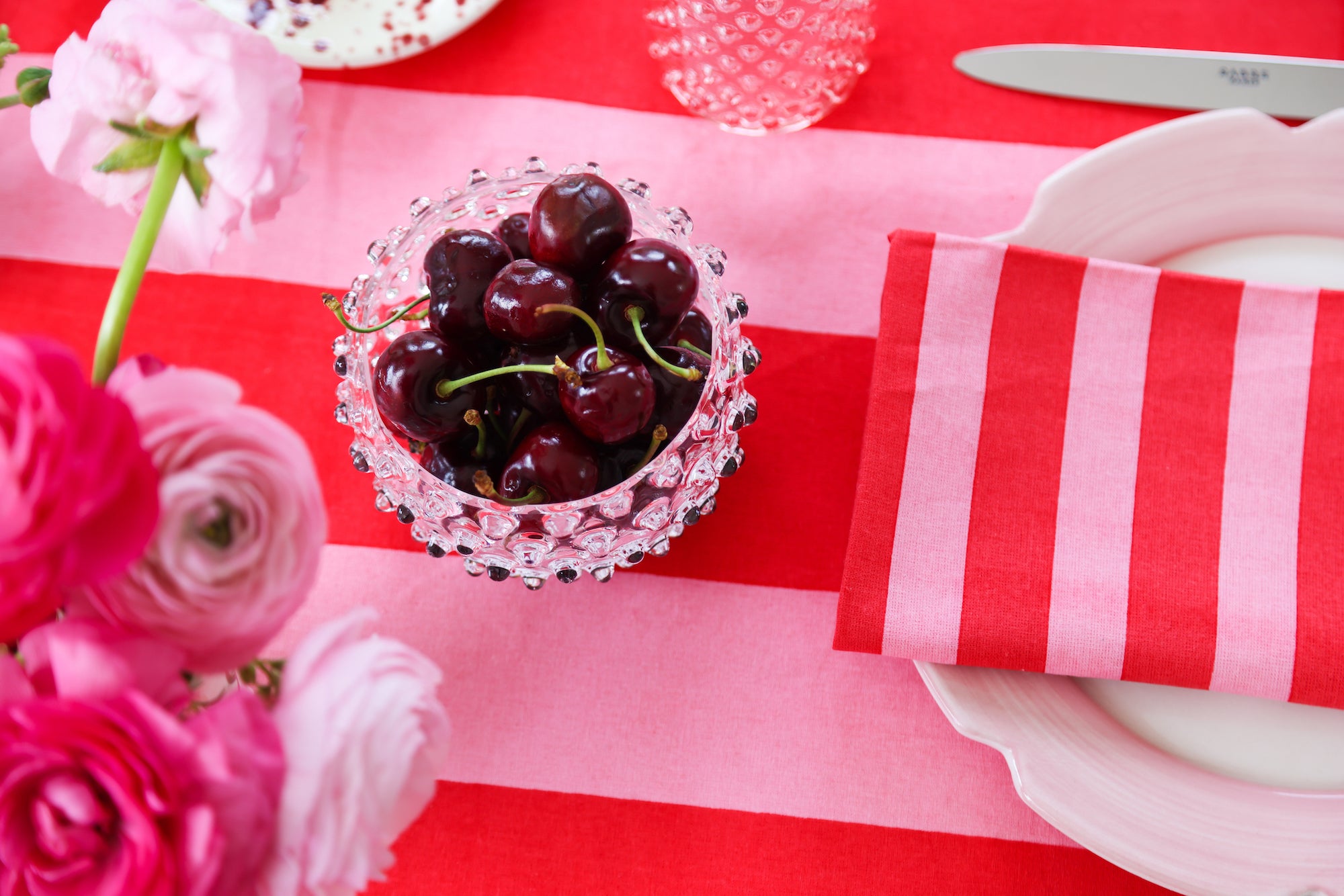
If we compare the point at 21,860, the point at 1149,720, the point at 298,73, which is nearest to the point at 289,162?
the point at 298,73

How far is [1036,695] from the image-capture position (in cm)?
53

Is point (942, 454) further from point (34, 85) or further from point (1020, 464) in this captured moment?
point (34, 85)

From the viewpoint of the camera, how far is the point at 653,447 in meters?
0.48

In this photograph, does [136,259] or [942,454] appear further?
[942,454]

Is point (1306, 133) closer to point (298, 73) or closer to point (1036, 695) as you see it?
point (1036, 695)

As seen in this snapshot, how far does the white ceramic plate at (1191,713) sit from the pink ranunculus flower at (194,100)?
420mm

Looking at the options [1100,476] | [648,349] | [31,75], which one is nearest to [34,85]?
[31,75]

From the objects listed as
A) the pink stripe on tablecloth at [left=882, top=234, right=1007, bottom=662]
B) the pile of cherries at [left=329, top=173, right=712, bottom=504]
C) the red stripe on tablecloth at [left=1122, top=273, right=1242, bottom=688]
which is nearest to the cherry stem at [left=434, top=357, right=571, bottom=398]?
the pile of cherries at [left=329, top=173, right=712, bottom=504]

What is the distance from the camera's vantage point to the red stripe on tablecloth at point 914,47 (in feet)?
2.17

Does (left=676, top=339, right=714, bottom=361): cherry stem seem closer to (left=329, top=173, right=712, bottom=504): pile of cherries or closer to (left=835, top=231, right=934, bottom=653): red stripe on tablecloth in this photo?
(left=329, top=173, right=712, bottom=504): pile of cherries

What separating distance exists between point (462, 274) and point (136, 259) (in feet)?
0.50

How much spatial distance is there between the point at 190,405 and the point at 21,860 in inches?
6.0

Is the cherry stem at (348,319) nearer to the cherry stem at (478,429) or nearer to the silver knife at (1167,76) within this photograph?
the cherry stem at (478,429)

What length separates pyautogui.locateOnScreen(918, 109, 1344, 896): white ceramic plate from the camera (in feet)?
1.66
